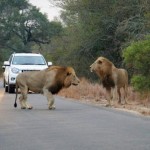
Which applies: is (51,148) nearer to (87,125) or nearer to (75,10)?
(87,125)

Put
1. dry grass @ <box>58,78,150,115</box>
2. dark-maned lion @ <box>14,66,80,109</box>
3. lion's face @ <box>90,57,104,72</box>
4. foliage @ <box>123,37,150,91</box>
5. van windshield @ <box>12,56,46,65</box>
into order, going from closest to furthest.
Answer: dark-maned lion @ <box>14,66,80,109</box>
lion's face @ <box>90,57,104,72</box>
dry grass @ <box>58,78,150,115</box>
foliage @ <box>123,37,150,91</box>
van windshield @ <box>12,56,46,65</box>

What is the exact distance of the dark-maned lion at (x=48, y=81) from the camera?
17.2 metres

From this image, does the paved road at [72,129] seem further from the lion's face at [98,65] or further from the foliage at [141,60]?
the foliage at [141,60]

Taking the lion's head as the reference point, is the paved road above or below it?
below

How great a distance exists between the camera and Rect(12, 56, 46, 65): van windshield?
87.9ft

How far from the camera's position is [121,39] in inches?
1169

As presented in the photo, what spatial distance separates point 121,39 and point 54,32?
39.6 m

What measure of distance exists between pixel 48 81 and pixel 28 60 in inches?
388

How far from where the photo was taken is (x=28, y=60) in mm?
27062

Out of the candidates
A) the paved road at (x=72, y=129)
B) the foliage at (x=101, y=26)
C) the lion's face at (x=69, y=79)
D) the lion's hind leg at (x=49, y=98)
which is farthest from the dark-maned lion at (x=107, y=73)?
the foliage at (x=101, y=26)

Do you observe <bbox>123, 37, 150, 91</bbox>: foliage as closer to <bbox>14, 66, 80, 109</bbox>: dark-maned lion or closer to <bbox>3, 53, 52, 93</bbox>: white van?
<bbox>14, 66, 80, 109</bbox>: dark-maned lion

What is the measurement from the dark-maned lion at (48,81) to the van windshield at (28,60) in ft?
28.5

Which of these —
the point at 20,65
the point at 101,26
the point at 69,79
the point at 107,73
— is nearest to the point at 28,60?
the point at 20,65

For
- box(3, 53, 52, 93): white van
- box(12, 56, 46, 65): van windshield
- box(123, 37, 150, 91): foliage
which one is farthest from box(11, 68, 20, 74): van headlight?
box(123, 37, 150, 91): foliage
